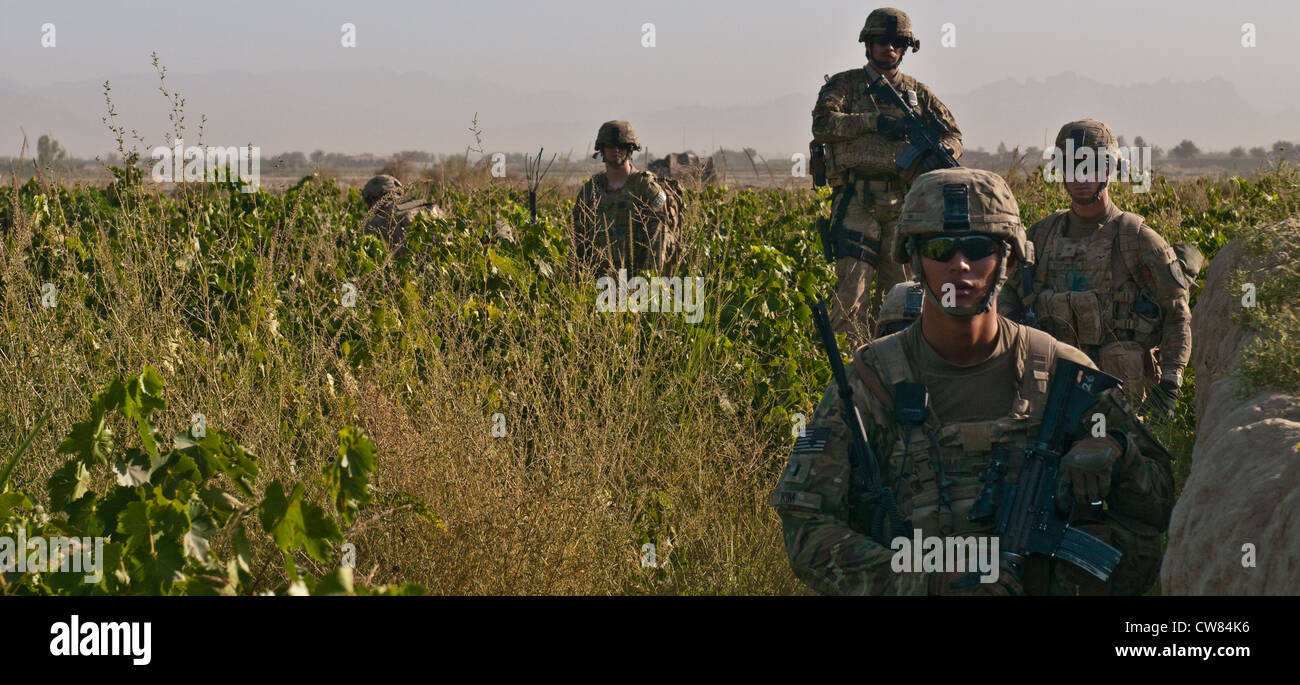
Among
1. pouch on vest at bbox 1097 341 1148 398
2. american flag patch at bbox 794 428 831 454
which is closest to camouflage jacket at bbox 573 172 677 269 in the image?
pouch on vest at bbox 1097 341 1148 398

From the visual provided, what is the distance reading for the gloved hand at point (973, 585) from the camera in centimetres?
298

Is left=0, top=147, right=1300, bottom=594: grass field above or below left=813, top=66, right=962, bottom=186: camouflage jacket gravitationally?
Result: below

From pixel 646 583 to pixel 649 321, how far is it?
6.52 feet

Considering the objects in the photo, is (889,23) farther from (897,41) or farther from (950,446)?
(950,446)

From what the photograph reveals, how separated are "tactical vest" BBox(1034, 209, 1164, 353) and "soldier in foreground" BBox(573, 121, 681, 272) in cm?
312

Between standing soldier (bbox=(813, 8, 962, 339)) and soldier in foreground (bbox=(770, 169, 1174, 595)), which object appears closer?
soldier in foreground (bbox=(770, 169, 1174, 595))

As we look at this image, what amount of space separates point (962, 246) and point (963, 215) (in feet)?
0.29

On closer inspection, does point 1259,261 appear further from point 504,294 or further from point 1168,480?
point 504,294

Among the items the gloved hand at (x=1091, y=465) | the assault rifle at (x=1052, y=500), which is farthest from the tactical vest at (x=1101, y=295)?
the gloved hand at (x=1091, y=465)

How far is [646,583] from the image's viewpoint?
14.4ft

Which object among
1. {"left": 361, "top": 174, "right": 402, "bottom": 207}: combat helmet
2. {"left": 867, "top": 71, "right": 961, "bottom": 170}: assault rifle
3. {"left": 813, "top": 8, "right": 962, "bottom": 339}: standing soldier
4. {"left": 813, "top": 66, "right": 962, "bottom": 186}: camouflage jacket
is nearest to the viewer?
{"left": 867, "top": 71, "right": 961, "bottom": 170}: assault rifle

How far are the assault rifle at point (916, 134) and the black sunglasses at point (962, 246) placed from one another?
14.3ft

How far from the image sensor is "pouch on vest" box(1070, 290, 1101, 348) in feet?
18.1

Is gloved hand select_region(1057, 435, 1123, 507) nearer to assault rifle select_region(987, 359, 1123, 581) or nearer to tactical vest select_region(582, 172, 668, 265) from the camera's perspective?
assault rifle select_region(987, 359, 1123, 581)
